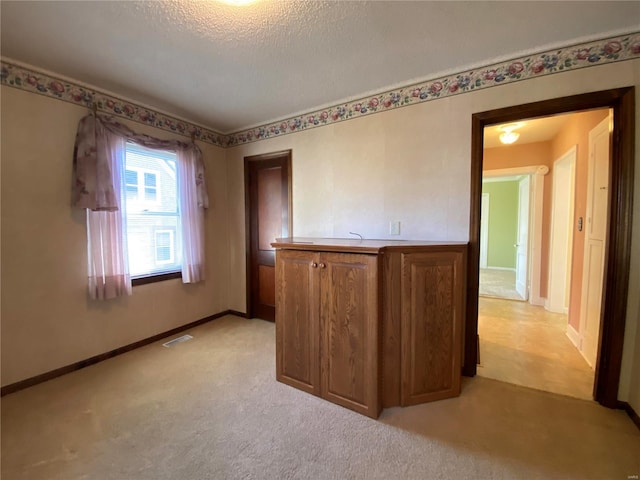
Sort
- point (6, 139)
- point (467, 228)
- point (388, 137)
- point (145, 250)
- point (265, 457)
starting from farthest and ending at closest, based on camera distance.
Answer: point (145, 250)
point (388, 137)
point (467, 228)
point (6, 139)
point (265, 457)

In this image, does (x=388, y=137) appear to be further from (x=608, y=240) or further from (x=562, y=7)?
(x=608, y=240)

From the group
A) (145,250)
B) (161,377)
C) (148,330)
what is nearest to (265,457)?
(161,377)

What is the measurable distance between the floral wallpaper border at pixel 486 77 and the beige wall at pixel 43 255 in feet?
6.91

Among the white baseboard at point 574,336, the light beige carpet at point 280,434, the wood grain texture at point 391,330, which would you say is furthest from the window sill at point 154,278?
the white baseboard at point 574,336

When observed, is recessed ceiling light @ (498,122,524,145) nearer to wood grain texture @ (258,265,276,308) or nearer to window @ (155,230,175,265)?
wood grain texture @ (258,265,276,308)

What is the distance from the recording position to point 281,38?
1.78 m

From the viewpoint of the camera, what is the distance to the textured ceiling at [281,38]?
1.54 m

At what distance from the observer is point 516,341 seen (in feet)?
9.43

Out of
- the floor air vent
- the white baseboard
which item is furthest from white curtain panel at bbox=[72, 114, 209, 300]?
the white baseboard

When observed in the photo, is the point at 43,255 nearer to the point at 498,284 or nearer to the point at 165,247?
the point at 165,247

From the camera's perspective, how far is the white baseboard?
274 centimetres

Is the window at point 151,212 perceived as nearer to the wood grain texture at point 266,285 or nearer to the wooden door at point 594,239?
the wood grain texture at point 266,285

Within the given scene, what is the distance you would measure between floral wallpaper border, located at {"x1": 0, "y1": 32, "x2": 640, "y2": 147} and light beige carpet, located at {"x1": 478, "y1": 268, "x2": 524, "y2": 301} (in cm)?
288

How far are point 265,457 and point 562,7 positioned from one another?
9.78 ft
